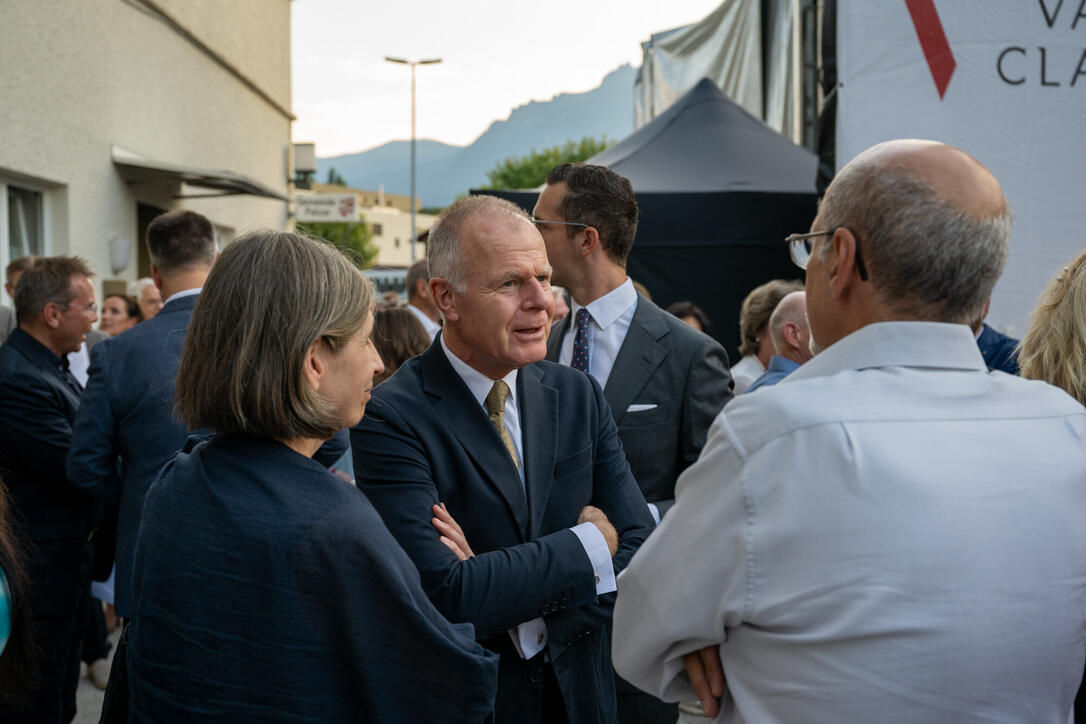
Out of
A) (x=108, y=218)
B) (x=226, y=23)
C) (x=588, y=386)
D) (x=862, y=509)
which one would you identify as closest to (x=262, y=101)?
(x=226, y=23)

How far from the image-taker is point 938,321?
5.01 feet

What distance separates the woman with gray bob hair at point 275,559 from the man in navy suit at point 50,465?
289 centimetres

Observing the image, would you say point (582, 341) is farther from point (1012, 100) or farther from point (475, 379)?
point (1012, 100)

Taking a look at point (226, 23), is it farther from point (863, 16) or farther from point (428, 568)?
point (428, 568)

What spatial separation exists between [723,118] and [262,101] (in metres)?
12.5

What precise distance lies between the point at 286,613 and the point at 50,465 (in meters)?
3.32

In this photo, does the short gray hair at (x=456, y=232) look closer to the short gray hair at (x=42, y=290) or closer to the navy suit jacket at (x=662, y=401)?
the navy suit jacket at (x=662, y=401)

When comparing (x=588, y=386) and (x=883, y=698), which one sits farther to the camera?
(x=588, y=386)

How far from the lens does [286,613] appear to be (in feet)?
5.26

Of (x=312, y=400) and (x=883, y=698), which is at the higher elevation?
(x=312, y=400)

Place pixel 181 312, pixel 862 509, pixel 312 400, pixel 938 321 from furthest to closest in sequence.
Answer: pixel 181 312 → pixel 312 400 → pixel 938 321 → pixel 862 509

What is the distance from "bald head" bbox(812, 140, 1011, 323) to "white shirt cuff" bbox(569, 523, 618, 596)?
2.99 feet

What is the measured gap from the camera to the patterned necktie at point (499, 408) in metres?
2.36

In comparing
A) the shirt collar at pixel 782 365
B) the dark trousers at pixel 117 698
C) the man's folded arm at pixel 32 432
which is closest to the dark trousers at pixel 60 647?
Answer: the man's folded arm at pixel 32 432
